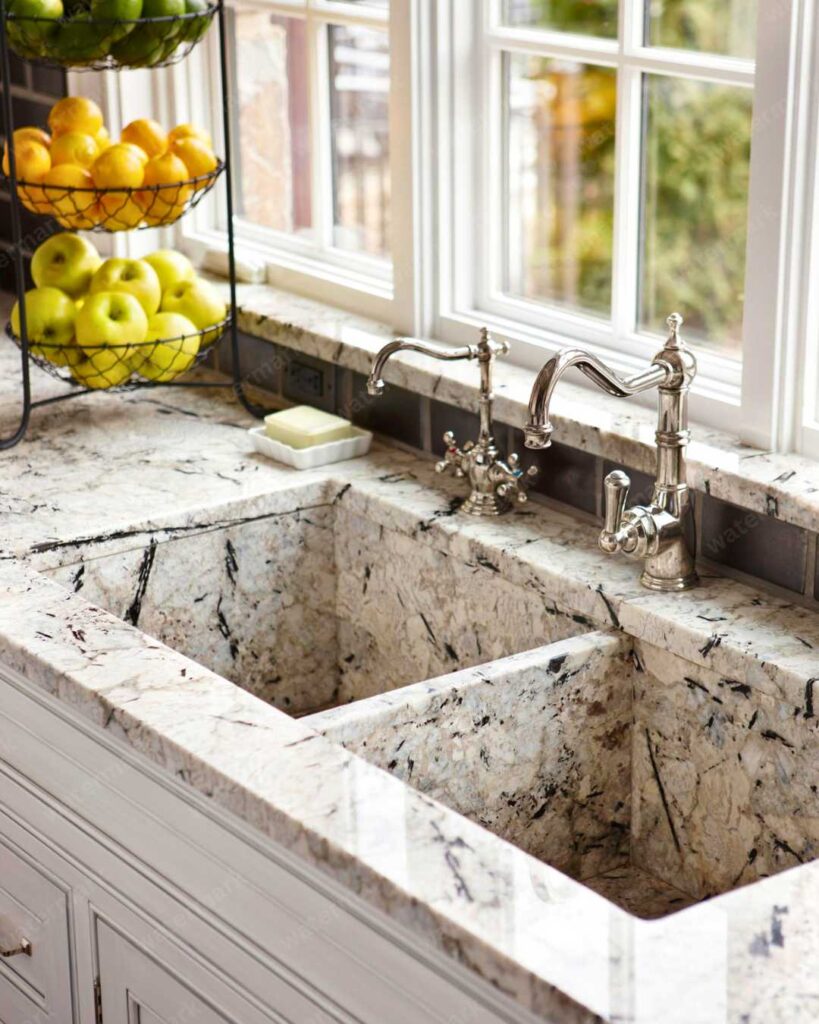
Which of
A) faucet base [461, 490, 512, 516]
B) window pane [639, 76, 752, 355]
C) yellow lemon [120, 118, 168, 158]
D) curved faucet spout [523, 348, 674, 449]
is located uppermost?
yellow lemon [120, 118, 168, 158]

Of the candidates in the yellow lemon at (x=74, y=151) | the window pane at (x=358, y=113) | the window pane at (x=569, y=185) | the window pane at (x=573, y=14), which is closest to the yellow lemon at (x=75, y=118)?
the yellow lemon at (x=74, y=151)

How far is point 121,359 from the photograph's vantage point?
2111 millimetres

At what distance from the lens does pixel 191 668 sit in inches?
58.6

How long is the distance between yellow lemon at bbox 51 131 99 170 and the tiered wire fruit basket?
0.04 metres

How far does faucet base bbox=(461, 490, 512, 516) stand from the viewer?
1.88 metres

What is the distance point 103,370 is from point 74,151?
29 cm

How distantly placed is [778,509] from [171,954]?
2.37ft

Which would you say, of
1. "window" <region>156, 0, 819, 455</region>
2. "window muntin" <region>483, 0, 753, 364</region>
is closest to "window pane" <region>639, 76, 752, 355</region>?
"window muntin" <region>483, 0, 753, 364</region>

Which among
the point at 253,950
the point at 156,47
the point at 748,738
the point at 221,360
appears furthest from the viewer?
the point at 221,360

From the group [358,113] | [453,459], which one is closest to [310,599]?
[453,459]

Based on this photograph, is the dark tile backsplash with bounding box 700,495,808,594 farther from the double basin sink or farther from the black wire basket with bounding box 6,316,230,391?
the black wire basket with bounding box 6,316,230,391

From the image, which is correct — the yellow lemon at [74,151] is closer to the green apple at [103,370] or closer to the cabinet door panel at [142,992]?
the green apple at [103,370]

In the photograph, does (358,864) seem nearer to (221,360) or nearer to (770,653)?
(770,653)

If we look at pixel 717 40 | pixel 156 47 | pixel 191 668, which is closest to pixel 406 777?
pixel 191 668
